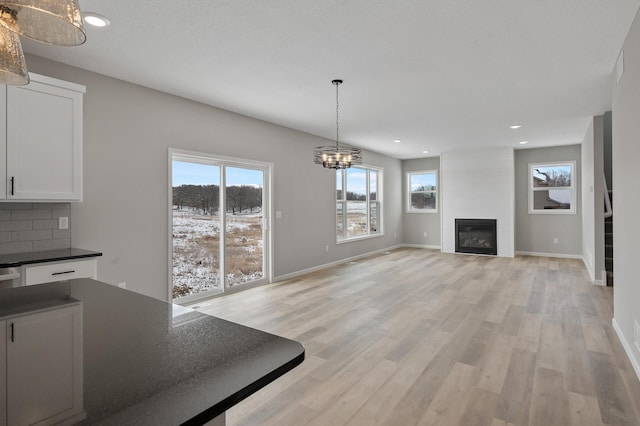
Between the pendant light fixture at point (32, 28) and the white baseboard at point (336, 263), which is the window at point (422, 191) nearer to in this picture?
the white baseboard at point (336, 263)

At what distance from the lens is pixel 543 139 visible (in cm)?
709

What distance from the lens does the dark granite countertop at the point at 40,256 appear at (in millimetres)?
2605

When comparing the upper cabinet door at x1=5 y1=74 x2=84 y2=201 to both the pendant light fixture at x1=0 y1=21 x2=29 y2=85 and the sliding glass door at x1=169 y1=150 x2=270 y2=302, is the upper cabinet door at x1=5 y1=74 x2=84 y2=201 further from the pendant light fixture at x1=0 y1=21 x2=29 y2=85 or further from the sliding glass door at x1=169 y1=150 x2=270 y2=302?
the pendant light fixture at x1=0 y1=21 x2=29 y2=85

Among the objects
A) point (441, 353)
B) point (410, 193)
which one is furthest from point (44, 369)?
point (410, 193)

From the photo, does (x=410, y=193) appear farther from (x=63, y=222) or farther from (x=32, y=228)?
(x=32, y=228)

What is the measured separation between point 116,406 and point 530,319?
4212 mm

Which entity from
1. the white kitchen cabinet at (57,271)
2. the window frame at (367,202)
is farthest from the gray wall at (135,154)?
the window frame at (367,202)

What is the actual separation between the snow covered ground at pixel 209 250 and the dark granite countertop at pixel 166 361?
3188 millimetres

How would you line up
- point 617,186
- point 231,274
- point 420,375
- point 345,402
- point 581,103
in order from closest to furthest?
point 345,402 → point 420,375 → point 617,186 → point 581,103 → point 231,274

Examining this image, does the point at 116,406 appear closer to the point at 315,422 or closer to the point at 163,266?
the point at 315,422

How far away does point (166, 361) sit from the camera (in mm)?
814

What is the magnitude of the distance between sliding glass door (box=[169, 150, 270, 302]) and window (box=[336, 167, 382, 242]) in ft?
7.66

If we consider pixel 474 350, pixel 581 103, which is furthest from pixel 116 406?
pixel 581 103

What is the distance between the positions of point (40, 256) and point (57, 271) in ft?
0.62
